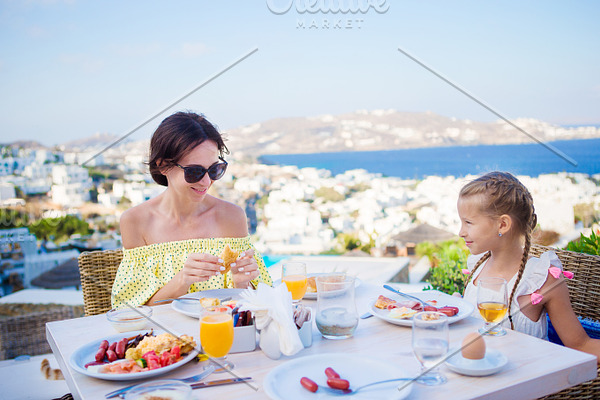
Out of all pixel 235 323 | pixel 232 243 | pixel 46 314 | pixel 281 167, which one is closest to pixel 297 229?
pixel 281 167

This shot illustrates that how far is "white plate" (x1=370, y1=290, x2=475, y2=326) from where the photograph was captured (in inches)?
49.1

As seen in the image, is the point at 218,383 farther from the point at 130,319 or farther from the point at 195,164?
the point at 195,164

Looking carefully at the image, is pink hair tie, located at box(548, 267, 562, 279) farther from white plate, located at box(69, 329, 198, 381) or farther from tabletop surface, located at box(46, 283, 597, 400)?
white plate, located at box(69, 329, 198, 381)

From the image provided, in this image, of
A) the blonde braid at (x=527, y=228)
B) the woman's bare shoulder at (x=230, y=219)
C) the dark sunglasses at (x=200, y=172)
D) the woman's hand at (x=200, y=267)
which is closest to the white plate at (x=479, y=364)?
the blonde braid at (x=527, y=228)

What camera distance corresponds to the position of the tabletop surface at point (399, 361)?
35.5 inches

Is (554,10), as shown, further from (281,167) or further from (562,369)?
(562,369)

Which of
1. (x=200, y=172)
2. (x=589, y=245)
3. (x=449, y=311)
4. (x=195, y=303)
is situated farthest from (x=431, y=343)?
(x=589, y=245)

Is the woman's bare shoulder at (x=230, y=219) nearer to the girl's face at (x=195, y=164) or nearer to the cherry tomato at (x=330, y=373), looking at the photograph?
the girl's face at (x=195, y=164)

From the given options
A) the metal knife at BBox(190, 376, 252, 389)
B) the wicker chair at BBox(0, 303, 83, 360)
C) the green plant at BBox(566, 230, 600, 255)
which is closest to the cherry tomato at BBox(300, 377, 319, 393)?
the metal knife at BBox(190, 376, 252, 389)

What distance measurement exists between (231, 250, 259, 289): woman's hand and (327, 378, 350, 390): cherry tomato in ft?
2.37

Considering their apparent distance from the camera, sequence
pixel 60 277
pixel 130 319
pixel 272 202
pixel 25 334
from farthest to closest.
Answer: pixel 272 202 < pixel 60 277 < pixel 25 334 < pixel 130 319

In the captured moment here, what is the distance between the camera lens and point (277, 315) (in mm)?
1041

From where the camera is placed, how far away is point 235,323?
3.69 feet

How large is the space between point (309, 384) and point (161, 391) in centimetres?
26
